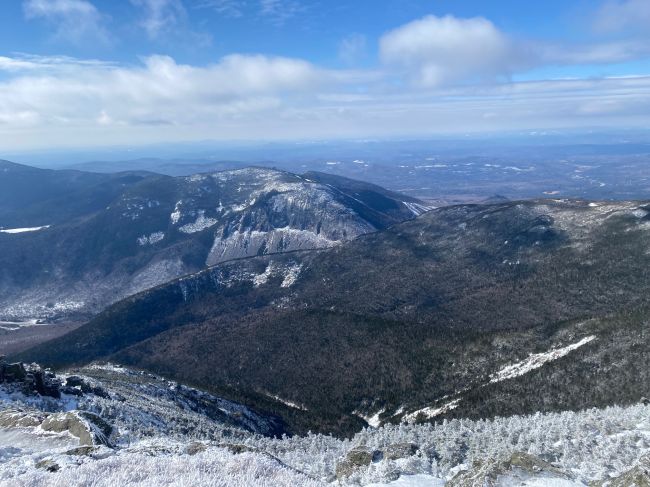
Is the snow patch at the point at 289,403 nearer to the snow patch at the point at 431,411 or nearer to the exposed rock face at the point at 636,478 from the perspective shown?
the snow patch at the point at 431,411

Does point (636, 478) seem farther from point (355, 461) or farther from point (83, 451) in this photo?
point (83, 451)

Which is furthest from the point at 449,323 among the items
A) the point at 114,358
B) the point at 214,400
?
the point at 114,358

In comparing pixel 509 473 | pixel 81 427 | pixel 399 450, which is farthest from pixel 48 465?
pixel 509 473

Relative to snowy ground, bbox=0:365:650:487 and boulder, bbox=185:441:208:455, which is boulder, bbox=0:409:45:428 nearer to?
snowy ground, bbox=0:365:650:487

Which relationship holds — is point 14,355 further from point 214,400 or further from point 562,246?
point 562,246

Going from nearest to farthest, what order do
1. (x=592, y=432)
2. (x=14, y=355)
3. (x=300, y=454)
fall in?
1. (x=592, y=432)
2. (x=300, y=454)
3. (x=14, y=355)

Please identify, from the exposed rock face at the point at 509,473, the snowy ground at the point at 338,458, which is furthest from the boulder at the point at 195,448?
the exposed rock face at the point at 509,473
